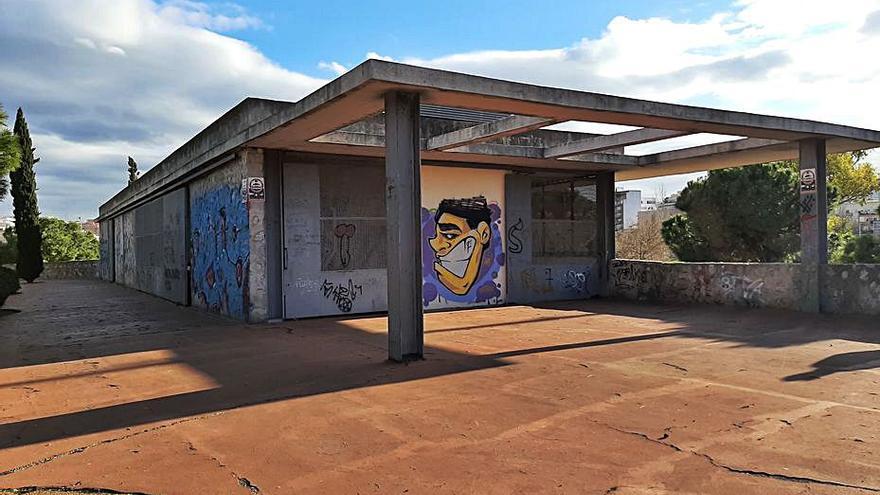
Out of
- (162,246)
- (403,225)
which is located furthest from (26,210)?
(403,225)

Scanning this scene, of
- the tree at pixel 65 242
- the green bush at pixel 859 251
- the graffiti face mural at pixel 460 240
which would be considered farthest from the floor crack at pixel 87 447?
the tree at pixel 65 242

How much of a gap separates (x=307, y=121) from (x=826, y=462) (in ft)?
23.0

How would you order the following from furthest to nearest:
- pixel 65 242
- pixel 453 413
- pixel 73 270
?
pixel 65 242, pixel 73 270, pixel 453 413

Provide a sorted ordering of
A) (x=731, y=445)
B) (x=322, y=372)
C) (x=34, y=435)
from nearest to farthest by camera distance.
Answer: (x=731, y=445), (x=34, y=435), (x=322, y=372)

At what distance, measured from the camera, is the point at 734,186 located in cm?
1722

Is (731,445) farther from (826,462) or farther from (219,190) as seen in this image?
(219,190)

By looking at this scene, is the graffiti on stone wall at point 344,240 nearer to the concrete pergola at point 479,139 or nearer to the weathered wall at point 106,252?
the concrete pergola at point 479,139

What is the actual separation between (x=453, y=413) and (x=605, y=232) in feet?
36.7

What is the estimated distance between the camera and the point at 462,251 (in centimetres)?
→ 1352

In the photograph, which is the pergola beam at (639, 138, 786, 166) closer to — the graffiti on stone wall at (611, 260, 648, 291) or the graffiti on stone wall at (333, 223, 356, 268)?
the graffiti on stone wall at (611, 260, 648, 291)

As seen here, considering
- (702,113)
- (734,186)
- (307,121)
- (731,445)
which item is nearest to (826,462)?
(731,445)

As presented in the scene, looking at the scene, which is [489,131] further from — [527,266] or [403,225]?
[527,266]

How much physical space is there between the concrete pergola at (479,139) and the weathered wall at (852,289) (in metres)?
0.19

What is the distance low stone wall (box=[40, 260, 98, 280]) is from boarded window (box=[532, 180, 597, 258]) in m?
28.9
